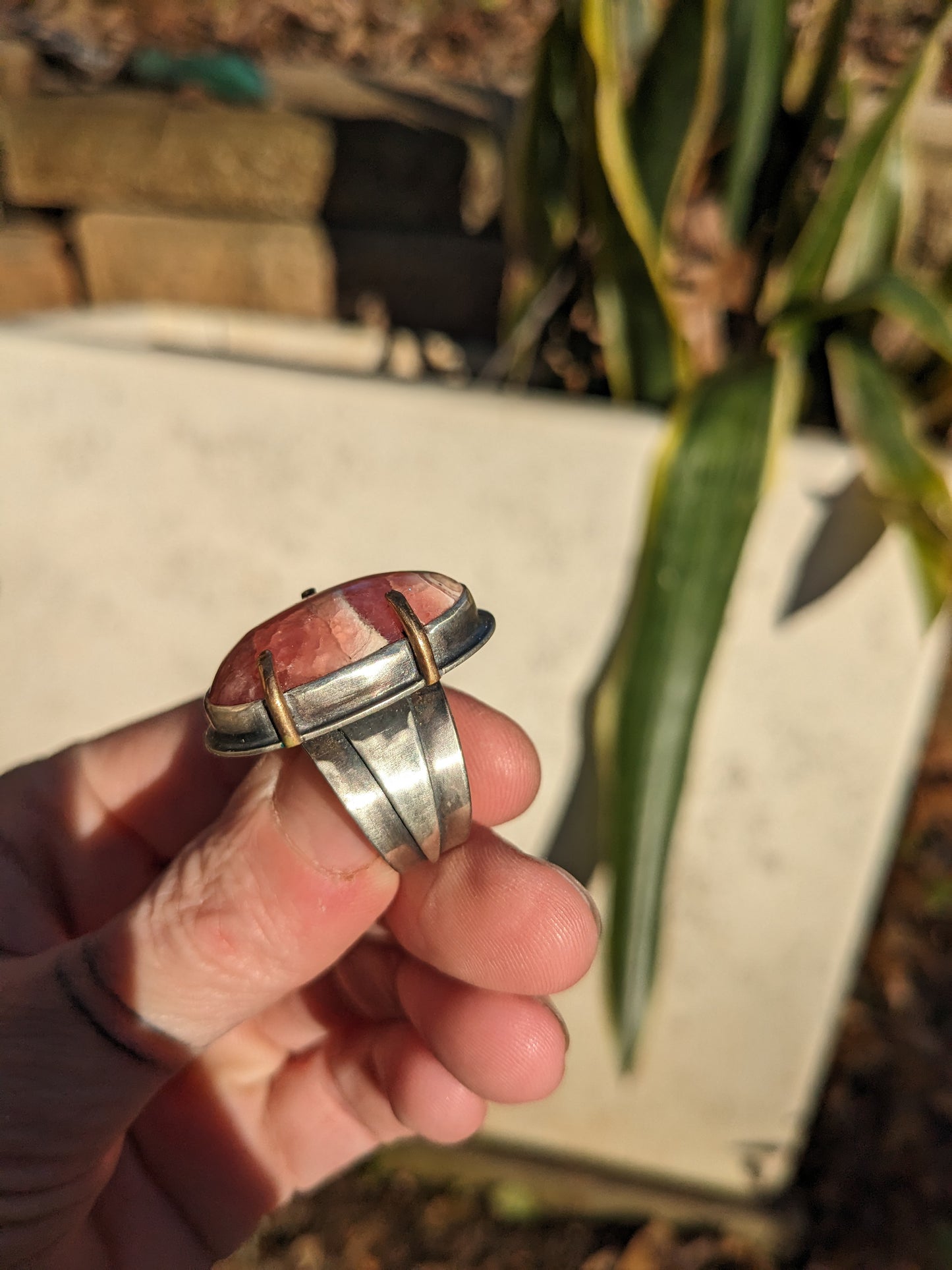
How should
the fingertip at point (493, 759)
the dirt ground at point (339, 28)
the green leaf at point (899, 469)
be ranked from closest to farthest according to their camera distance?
the fingertip at point (493, 759) < the green leaf at point (899, 469) < the dirt ground at point (339, 28)

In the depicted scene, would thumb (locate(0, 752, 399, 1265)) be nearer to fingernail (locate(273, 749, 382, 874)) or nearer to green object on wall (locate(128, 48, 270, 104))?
fingernail (locate(273, 749, 382, 874))

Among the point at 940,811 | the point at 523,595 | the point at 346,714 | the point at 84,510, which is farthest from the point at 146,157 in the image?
the point at 940,811

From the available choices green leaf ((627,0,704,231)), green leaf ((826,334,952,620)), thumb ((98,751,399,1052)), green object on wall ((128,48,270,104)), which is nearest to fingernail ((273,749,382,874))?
thumb ((98,751,399,1052))

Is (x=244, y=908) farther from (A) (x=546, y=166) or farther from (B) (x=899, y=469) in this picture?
(A) (x=546, y=166)

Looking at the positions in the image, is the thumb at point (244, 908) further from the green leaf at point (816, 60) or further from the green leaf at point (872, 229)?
the green leaf at point (816, 60)

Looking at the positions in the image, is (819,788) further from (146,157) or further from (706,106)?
(146,157)

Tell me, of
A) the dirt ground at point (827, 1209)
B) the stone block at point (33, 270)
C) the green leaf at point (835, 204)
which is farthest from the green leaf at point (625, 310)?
the dirt ground at point (827, 1209)
